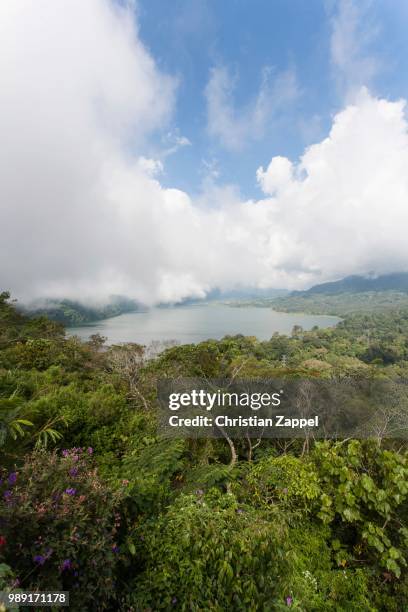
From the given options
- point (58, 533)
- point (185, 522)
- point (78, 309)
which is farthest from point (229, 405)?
point (78, 309)

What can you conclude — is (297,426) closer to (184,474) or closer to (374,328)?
(184,474)

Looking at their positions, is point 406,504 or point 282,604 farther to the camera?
point 406,504

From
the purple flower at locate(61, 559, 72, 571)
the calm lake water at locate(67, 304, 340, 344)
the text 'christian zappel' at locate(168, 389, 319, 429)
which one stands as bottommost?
the calm lake water at locate(67, 304, 340, 344)

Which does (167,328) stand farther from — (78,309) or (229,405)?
(78,309)

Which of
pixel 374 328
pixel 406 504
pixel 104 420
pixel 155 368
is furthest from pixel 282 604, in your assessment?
pixel 374 328

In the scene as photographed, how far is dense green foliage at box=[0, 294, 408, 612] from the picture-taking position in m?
1.42

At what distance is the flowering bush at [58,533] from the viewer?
4.34 feet

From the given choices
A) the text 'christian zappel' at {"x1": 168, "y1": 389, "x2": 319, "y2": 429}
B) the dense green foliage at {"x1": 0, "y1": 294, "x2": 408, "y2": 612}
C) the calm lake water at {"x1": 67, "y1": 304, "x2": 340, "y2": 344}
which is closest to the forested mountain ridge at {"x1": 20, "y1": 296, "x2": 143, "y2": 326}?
the calm lake water at {"x1": 67, "y1": 304, "x2": 340, "y2": 344}

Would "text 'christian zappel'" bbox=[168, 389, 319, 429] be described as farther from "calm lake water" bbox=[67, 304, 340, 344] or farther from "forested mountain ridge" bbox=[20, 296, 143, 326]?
"forested mountain ridge" bbox=[20, 296, 143, 326]

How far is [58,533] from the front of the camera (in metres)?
1.38

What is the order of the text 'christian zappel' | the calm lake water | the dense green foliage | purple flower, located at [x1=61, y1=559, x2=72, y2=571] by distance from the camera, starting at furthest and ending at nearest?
1. the calm lake water
2. the text 'christian zappel'
3. the dense green foliage
4. purple flower, located at [x1=61, y1=559, x2=72, y2=571]

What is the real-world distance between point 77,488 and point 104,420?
3.38 meters

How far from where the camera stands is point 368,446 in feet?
10.3

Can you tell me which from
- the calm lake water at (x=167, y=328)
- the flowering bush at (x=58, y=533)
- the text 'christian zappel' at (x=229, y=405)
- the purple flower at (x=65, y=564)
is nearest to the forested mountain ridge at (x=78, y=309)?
the calm lake water at (x=167, y=328)
